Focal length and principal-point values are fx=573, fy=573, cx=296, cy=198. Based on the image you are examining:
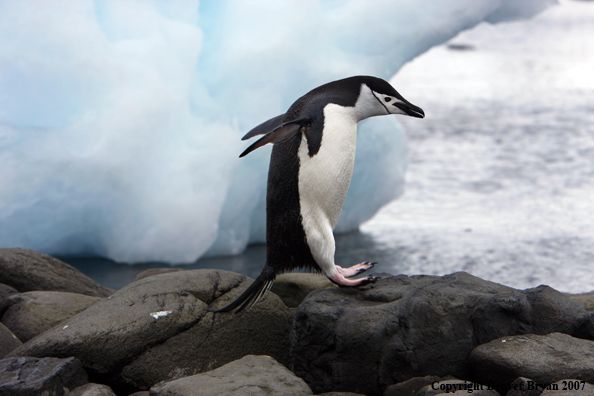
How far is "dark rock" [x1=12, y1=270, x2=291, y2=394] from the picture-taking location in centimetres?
169

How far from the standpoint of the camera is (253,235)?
13.0ft

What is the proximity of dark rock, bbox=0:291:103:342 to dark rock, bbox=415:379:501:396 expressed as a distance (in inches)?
52.2

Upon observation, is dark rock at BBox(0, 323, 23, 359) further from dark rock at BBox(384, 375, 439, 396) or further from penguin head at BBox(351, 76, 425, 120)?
penguin head at BBox(351, 76, 425, 120)

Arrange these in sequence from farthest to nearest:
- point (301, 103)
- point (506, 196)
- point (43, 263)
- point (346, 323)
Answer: point (506, 196)
point (43, 263)
point (301, 103)
point (346, 323)

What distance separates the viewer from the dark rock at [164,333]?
5.55 feet

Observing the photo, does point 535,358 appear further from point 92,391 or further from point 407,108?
point 92,391

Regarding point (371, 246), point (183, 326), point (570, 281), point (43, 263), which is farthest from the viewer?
point (371, 246)

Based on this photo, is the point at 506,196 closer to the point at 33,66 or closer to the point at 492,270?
the point at 492,270

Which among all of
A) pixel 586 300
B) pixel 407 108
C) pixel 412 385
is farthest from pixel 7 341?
pixel 586 300

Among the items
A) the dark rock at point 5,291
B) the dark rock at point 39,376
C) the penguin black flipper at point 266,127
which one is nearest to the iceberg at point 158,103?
the dark rock at point 5,291

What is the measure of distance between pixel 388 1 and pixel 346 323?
3026mm

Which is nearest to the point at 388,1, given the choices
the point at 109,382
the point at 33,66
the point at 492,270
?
the point at 492,270

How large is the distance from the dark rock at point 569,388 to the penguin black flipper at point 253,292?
0.90 meters

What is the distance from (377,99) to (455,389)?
94 centimetres
